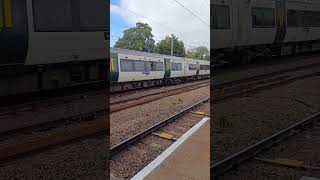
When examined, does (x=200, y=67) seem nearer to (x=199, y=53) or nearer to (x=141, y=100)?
(x=199, y=53)

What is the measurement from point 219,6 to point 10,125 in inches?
126

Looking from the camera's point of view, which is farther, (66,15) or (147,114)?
(66,15)

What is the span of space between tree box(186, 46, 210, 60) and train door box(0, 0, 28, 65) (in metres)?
4.87

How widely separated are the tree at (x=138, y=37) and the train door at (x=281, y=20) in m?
1.72

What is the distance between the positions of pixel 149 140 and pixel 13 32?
513cm

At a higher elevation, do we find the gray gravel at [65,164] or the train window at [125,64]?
the train window at [125,64]

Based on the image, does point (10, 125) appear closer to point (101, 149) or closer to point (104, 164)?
point (101, 149)

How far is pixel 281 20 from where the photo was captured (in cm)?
369

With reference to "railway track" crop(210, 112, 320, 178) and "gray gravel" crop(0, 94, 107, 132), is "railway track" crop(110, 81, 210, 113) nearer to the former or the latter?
"railway track" crop(210, 112, 320, 178)

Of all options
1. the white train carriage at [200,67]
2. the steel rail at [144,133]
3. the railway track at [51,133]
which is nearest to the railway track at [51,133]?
the railway track at [51,133]

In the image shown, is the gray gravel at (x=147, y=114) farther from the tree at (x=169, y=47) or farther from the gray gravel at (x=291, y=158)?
the gray gravel at (x=291, y=158)

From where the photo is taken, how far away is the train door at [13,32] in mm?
6164

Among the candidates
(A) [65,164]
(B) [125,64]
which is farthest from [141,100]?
(A) [65,164]

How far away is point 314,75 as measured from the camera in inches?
128
